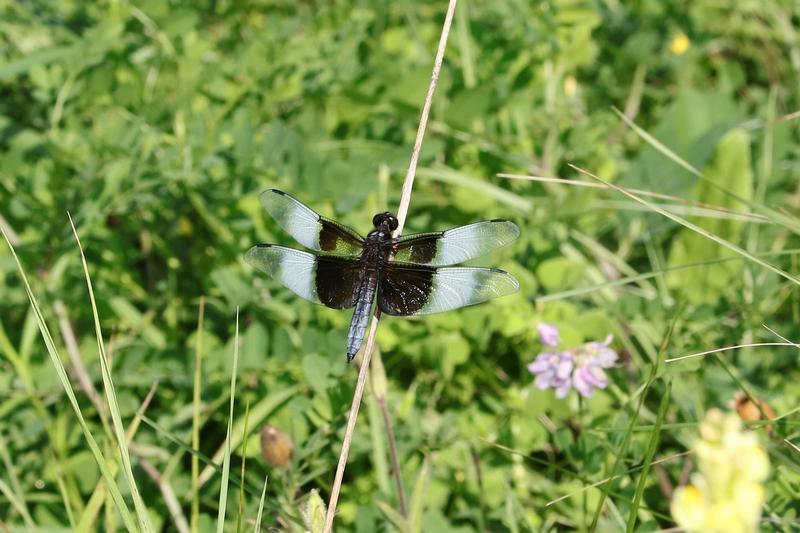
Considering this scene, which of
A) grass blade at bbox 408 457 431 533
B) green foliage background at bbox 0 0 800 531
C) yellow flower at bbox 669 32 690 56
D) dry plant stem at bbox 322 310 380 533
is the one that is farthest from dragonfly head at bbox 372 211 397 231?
yellow flower at bbox 669 32 690 56

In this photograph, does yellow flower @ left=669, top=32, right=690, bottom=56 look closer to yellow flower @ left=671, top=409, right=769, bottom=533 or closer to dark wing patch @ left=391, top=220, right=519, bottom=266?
dark wing patch @ left=391, top=220, right=519, bottom=266

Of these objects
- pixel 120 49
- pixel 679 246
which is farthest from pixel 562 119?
pixel 120 49

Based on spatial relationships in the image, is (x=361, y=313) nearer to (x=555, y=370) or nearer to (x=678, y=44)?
(x=555, y=370)

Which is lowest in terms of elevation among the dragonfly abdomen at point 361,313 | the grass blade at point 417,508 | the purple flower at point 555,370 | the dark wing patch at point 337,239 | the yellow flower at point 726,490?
the grass blade at point 417,508

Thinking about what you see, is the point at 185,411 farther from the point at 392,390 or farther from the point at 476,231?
the point at 476,231

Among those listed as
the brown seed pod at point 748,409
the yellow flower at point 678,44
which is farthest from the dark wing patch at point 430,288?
the yellow flower at point 678,44

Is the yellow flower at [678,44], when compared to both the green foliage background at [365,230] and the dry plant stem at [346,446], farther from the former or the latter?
the dry plant stem at [346,446]
